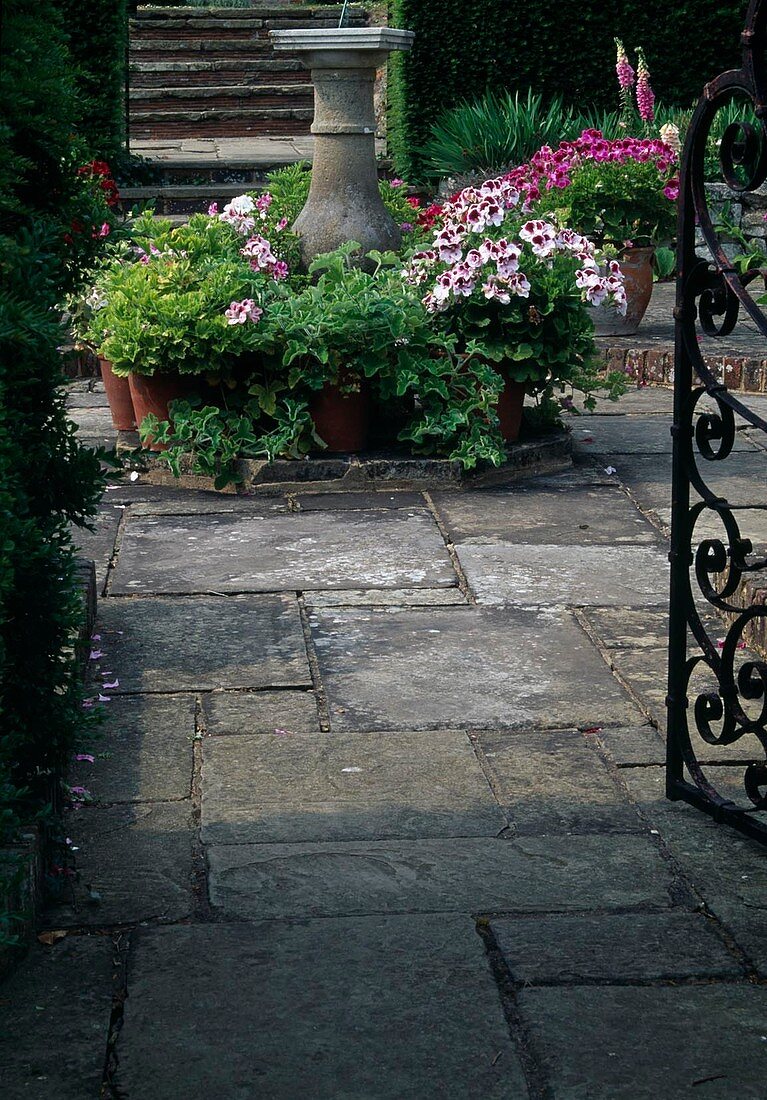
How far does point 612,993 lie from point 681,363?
131cm

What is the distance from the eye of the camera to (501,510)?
5.54 meters

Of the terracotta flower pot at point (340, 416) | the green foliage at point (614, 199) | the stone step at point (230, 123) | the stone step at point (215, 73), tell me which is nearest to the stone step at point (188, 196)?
the stone step at point (230, 123)

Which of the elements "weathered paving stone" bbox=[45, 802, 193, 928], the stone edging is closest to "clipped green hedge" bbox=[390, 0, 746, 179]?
the stone edging

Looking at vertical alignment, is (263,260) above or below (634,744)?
above

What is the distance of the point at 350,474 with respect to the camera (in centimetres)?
582

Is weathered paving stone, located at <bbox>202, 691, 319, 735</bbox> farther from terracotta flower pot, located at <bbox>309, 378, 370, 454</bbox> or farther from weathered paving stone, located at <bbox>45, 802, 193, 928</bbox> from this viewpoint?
terracotta flower pot, located at <bbox>309, 378, 370, 454</bbox>

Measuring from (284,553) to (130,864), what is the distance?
224 centimetres

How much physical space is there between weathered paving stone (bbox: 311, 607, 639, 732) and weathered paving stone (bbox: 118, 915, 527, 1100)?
106cm

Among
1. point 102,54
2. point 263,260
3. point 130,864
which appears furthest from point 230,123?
point 130,864

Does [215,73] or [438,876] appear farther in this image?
[215,73]

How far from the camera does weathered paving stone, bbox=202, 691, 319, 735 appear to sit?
3.54 meters

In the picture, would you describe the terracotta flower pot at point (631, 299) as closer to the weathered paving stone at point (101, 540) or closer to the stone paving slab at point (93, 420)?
the stone paving slab at point (93, 420)

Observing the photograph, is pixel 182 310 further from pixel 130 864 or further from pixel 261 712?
pixel 130 864

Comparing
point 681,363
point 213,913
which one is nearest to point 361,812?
point 213,913
